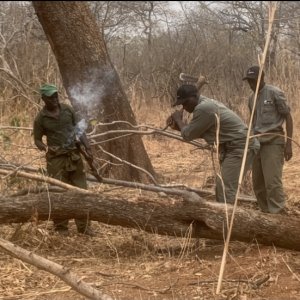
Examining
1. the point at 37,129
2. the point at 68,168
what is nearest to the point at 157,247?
the point at 68,168

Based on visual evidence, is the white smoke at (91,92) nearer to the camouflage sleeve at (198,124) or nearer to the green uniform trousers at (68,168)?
the green uniform trousers at (68,168)

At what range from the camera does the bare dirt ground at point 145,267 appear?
3.61 meters

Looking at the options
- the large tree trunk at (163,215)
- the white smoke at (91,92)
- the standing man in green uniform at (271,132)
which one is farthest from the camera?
the white smoke at (91,92)

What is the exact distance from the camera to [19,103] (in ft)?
29.1

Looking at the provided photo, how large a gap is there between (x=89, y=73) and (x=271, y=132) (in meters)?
2.03

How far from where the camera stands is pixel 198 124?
15.2 feet

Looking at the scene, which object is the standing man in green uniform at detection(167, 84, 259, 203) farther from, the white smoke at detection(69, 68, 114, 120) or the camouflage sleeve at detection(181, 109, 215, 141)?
the white smoke at detection(69, 68, 114, 120)

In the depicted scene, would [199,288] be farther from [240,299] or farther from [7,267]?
[7,267]

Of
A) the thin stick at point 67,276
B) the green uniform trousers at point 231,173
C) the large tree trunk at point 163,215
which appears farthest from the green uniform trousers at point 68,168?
the thin stick at point 67,276

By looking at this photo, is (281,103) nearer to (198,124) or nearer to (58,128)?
(198,124)

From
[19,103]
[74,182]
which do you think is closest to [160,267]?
[74,182]

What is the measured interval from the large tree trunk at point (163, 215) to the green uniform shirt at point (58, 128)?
84 centimetres

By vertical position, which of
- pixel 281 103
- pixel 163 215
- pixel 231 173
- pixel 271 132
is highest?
pixel 281 103

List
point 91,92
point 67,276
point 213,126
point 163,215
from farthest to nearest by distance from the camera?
point 91,92
point 213,126
point 163,215
point 67,276
